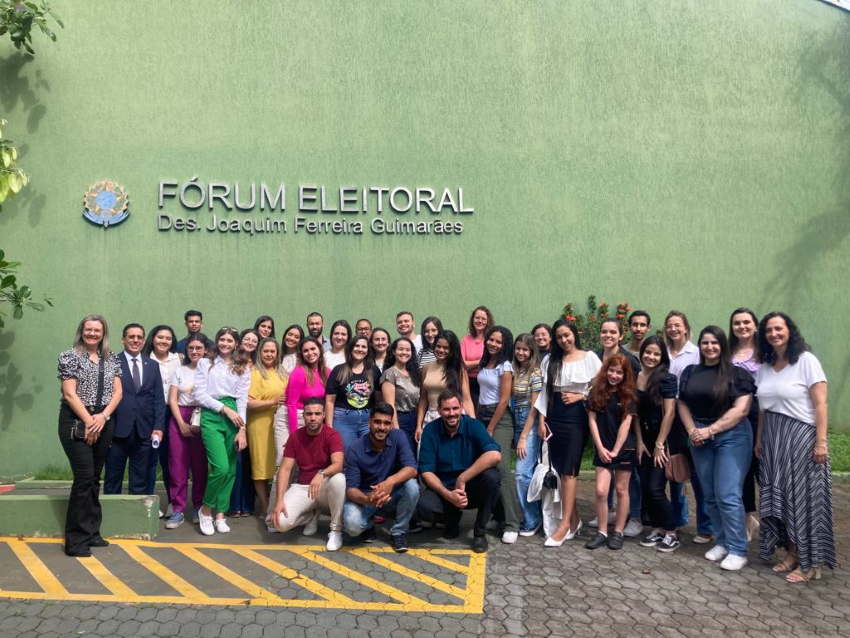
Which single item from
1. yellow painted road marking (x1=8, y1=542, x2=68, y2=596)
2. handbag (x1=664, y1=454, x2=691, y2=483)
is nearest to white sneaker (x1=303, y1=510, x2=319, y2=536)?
yellow painted road marking (x1=8, y1=542, x2=68, y2=596)

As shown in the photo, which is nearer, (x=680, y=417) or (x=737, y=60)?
(x=680, y=417)

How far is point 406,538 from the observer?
17.4 feet

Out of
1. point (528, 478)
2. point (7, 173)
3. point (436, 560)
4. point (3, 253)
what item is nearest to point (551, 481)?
point (528, 478)

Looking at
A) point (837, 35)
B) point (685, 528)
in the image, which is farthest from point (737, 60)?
point (685, 528)

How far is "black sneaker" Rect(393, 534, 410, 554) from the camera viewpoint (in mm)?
5121

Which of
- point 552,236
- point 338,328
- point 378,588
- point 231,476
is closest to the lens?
point 378,588

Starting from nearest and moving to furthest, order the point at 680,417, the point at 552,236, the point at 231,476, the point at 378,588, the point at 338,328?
the point at 378,588 → the point at 680,417 → the point at 231,476 → the point at 338,328 → the point at 552,236

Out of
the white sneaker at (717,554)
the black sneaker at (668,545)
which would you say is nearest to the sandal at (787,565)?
the white sneaker at (717,554)

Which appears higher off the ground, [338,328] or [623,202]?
[623,202]

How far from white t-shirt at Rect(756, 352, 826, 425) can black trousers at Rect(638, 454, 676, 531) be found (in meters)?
1.00

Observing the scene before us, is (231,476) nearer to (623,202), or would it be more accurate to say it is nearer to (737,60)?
(623,202)

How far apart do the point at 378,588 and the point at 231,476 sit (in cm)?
192

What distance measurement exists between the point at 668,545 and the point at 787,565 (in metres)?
0.81

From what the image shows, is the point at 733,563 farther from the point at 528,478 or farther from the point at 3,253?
the point at 3,253
